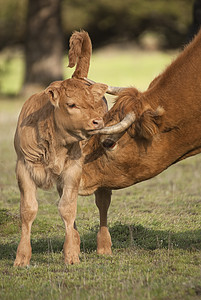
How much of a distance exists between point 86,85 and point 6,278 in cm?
191

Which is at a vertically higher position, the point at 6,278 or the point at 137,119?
the point at 137,119

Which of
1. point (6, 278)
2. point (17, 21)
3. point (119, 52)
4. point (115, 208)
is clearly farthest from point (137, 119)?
point (119, 52)

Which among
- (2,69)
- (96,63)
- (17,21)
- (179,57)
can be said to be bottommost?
(179,57)

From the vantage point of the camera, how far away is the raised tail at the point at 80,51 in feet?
21.3

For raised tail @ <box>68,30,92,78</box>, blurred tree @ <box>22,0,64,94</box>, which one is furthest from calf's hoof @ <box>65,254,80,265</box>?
blurred tree @ <box>22,0,64,94</box>

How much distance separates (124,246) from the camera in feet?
22.1

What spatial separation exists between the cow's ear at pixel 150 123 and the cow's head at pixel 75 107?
18.4 inches

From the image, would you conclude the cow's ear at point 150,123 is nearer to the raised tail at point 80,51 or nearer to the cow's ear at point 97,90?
the cow's ear at point 97,90

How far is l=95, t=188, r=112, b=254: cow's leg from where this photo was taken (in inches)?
255

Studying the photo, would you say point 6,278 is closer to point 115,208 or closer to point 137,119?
point 137,119

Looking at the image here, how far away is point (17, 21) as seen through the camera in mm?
28859

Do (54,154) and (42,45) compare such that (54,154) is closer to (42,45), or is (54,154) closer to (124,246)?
(124,246)

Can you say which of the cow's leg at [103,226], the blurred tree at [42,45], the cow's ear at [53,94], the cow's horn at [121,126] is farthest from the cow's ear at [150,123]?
the blurred tree at [42,45]

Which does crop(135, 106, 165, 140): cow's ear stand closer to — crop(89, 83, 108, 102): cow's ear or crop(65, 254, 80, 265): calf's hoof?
crop(89, 83, 108, 102): cow's ear
